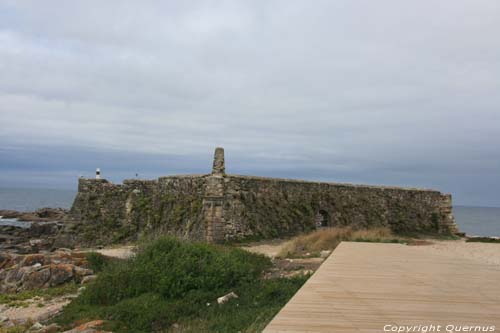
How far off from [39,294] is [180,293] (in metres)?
4.15

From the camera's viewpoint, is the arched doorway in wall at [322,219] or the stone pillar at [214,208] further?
the arched doorway in wall at [322,219]

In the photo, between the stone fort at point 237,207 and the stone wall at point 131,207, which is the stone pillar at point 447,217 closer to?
the stone fort at point 237,207

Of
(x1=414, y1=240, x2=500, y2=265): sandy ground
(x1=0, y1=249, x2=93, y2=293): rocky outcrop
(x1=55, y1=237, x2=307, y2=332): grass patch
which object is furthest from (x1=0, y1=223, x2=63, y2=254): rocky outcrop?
(x1=414, y1=240, x2=500, y2=265): sandy ground

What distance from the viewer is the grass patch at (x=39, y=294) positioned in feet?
33.1

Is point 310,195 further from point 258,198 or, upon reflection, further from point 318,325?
point 318,325

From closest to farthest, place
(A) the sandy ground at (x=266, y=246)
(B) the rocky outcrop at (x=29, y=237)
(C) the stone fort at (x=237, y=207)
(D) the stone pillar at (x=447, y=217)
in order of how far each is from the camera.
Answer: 1. (A) the sandy ground at (x=266, y=246)
2. (C) the stone fort at (x=237, y=207)
3. (B) the rocky outcrop at (x=29, y=237)
4. (D) the stone pillar at (x=447, y=217)

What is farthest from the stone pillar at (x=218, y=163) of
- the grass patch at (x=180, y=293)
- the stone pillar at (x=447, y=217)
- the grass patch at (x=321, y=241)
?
the stone pillar at (x=447, y=217)

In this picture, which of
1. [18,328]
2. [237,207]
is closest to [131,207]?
[237,207]

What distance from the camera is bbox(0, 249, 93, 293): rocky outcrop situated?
38.5 feet

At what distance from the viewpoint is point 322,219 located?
21.0 metres

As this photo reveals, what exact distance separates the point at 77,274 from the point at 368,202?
14687mm

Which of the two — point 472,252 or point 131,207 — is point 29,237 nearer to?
point 131,207

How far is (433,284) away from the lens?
581 centimetres

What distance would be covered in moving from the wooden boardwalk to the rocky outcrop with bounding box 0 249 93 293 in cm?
735
